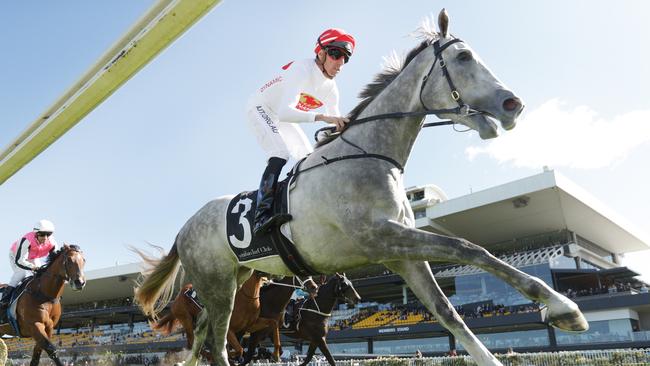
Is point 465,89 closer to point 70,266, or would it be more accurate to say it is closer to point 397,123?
point 397,123

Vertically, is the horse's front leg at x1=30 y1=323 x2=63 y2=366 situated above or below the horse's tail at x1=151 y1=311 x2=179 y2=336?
below

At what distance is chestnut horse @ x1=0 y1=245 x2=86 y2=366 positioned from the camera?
811cm

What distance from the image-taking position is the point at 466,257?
3549 millimetres

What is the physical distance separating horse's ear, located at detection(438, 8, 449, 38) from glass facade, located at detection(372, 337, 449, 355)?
26.7m

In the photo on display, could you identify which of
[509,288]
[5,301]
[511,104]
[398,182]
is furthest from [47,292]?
[509,288]

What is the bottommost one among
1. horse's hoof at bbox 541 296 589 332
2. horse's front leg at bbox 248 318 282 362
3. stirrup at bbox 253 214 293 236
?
horse's hoof at bbox 541 296 589 332

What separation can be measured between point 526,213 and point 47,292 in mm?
31494

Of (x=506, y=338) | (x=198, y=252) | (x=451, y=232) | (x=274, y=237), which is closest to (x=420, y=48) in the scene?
(x=274, y=237)

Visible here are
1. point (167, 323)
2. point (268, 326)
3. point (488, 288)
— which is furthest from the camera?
point (488, 288)

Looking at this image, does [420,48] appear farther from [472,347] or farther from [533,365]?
[533,365]

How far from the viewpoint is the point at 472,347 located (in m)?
3.67

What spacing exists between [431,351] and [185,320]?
21.1m

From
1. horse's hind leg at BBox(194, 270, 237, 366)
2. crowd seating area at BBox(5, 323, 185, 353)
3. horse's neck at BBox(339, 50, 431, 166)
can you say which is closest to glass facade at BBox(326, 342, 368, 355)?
crowd seating area at BBox(5, 323, 185, 353)

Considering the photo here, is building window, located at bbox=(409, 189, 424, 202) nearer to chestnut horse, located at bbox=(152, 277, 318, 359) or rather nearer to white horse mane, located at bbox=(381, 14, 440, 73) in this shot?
chestnut horse, located at bbox=(152, 277, 318, 359)
